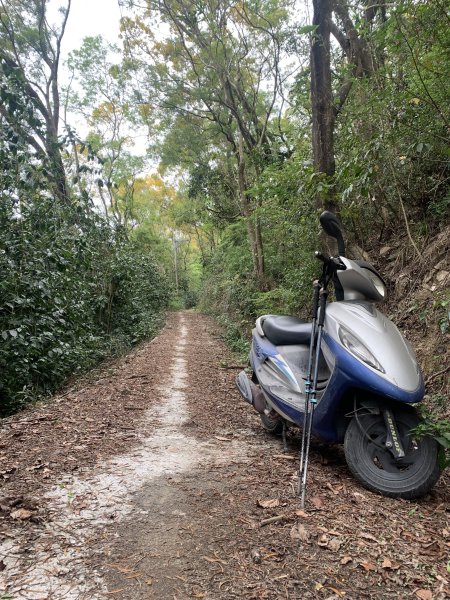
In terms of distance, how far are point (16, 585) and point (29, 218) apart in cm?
568

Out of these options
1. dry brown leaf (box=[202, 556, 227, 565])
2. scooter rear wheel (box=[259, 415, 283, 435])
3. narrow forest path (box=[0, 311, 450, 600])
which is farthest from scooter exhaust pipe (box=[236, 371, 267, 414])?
dry brown leaf (box=[202, 556, 227, 565])

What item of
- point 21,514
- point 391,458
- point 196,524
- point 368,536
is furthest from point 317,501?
point 21,514

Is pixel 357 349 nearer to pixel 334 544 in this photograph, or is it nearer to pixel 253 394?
pixel 334 544

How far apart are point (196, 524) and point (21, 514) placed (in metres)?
0.92

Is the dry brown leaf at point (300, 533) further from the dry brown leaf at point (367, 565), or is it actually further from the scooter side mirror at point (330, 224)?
the scooter side mirror at point (330, 224)

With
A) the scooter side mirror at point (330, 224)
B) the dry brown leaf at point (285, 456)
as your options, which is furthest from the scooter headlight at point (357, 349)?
the dry brown leaf at point (285, 456)

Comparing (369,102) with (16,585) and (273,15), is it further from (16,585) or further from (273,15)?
(273,15)

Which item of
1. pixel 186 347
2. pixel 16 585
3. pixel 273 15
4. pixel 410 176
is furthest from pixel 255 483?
pixel 273 15

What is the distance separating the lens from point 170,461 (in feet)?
9.98

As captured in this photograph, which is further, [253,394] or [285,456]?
[253,394]

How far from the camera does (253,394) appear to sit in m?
3.77

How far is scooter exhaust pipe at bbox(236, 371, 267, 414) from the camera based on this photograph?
3670 millimetres

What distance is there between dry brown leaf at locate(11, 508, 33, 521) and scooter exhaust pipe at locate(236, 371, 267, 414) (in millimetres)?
2056

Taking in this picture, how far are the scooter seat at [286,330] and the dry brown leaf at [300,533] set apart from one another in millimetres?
1527
